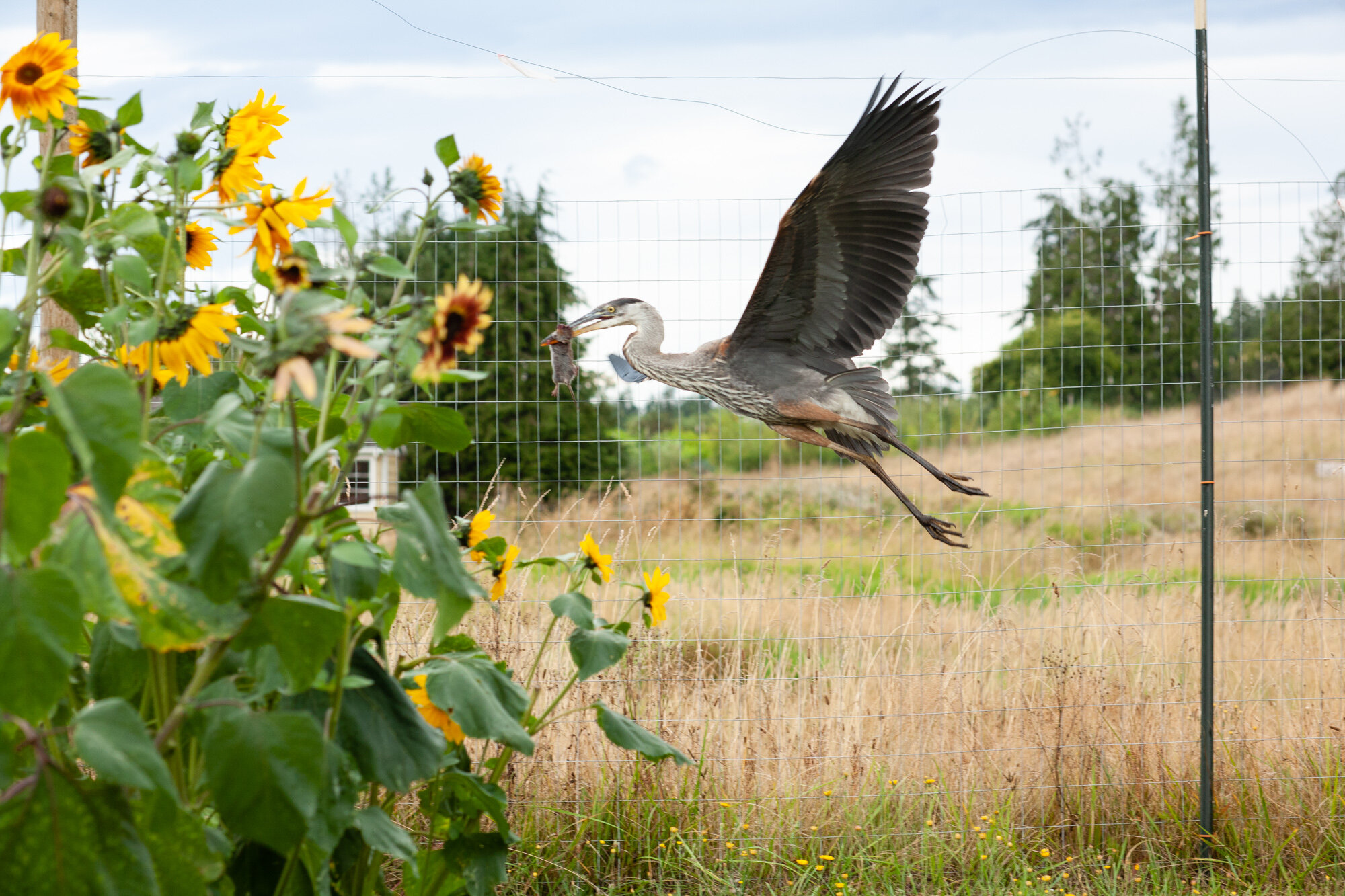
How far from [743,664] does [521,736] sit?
2.89 m

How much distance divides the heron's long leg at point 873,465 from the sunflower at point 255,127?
1437 mm

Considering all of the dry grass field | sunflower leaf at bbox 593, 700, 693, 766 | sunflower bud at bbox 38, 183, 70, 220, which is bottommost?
the dry grass field

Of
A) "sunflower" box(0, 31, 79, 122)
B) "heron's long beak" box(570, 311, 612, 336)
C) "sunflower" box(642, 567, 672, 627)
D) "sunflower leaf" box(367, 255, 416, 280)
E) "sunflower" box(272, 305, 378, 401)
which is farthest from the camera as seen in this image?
"heron's long beak" box(570, 311, 612, 336)

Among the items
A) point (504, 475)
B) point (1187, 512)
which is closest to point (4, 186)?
point (504, 475)

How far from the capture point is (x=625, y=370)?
2664 mm

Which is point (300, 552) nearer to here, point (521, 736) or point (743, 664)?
point (521, 736)

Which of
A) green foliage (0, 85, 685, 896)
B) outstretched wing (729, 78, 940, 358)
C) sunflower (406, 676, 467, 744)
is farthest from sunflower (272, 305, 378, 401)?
outstretched wing (729, 78, 940, 358)

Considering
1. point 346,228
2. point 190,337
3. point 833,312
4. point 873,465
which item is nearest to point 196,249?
point 190,337

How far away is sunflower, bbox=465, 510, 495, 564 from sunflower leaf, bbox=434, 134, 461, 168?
2.22ft

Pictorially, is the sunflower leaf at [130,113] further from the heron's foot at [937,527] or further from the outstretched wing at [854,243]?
the heron's foot at [937,527]

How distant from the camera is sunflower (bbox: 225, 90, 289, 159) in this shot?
1.49 m

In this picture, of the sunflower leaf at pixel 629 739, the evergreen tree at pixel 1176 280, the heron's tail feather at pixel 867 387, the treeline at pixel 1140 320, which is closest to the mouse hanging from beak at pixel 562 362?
the heron's tail feather at pixel 867 387

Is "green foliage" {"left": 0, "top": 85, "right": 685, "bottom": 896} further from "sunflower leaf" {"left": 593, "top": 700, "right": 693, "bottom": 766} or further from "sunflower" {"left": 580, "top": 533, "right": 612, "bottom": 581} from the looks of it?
"sunflower" {"left": 580, "top": 533, "right": 612, "bottom": 581}

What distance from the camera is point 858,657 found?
143 inches
